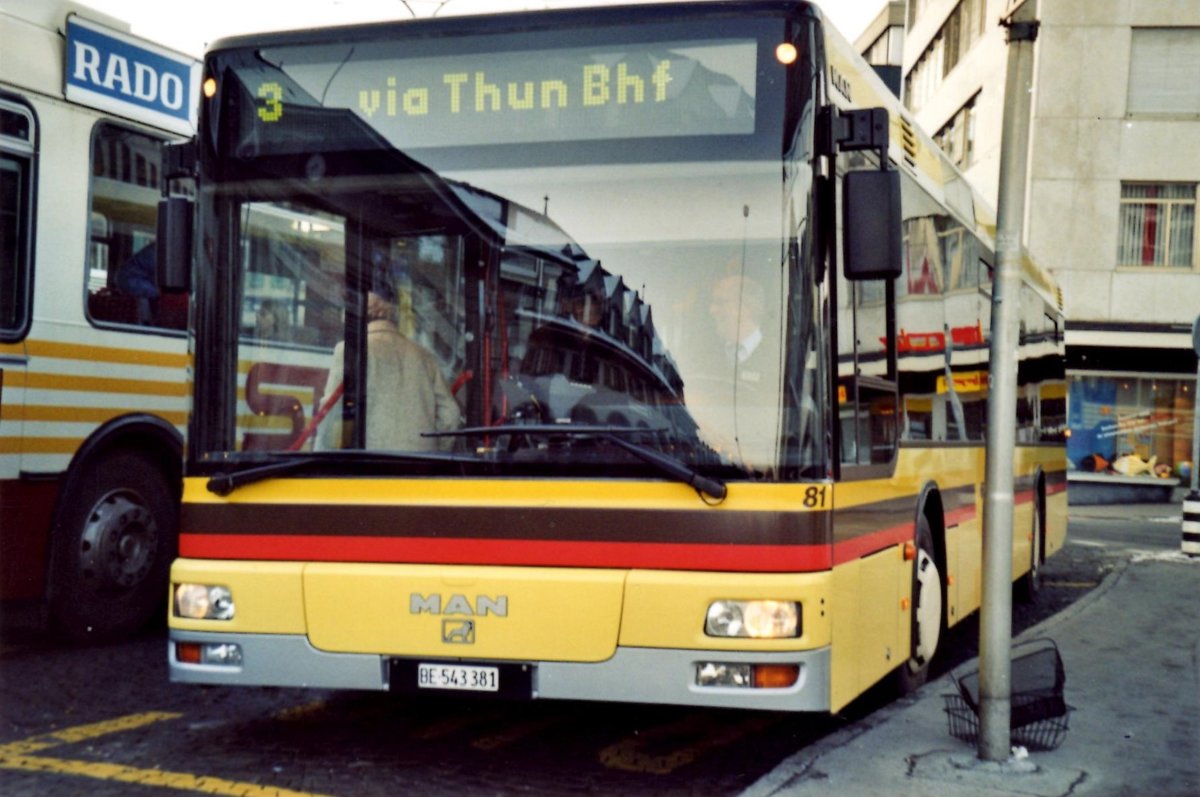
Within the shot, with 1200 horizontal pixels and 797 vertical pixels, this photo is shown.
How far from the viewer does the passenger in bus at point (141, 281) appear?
8969mm

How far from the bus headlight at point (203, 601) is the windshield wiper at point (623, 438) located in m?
1.06

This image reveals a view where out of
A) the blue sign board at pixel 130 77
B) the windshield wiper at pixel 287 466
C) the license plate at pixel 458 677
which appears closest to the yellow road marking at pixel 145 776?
the license plate at pixel 458 677

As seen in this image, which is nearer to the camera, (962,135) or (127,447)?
(127,447)

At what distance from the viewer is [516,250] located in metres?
5.73

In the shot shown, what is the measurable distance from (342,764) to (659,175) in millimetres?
2699

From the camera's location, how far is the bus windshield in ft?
18.0

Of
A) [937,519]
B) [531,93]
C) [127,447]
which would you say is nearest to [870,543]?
[937,519]

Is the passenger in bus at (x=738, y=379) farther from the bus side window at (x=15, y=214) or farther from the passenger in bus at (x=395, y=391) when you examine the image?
the bus side window at (x=15, y=214)

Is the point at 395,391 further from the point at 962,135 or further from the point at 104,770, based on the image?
the point at 962,135

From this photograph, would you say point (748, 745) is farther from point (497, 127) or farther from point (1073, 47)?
point (1073, 47)

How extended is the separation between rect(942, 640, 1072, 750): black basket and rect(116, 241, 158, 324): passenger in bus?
209 inches

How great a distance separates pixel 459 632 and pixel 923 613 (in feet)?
9.81

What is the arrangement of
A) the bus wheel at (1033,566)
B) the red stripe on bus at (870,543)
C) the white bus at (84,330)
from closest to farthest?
the red stripe on bus at (870,543), the white bus at (84,330), the bus wheel at (1033,566)

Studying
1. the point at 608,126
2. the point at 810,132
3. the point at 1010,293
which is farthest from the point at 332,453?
the point at 1010,293
